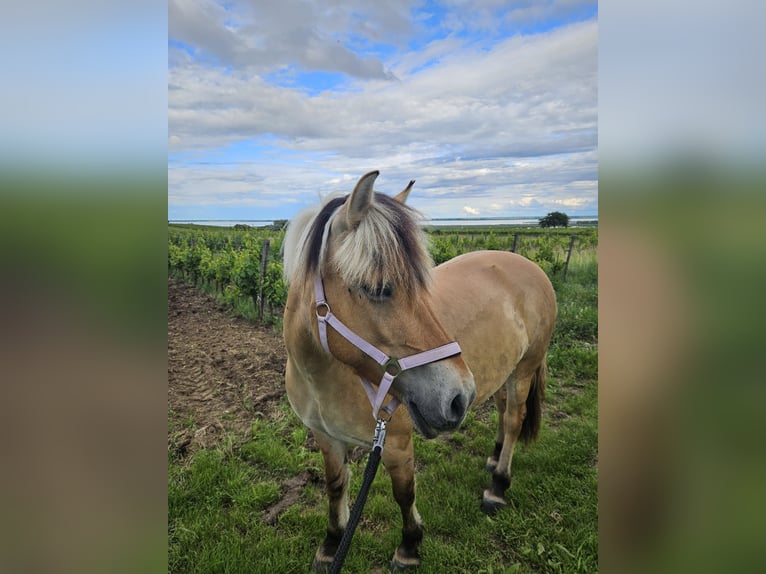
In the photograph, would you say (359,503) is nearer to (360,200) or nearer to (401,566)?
(360,200)

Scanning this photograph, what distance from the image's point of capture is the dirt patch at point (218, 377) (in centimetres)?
454

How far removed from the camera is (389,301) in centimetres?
190

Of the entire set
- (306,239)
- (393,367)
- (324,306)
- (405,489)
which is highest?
(306,239)

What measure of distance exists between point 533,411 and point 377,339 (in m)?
2.76

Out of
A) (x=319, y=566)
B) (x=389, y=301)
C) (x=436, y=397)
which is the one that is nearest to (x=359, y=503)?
(x=436, y=397)

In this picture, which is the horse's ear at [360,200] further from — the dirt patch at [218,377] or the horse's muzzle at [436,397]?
the dirt patch at [218,377]

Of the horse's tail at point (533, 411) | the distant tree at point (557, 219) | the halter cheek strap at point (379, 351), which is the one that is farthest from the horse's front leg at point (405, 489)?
the distant tree at point (557, 219)

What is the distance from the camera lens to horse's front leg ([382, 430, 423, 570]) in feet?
8.54

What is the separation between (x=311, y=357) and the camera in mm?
2312

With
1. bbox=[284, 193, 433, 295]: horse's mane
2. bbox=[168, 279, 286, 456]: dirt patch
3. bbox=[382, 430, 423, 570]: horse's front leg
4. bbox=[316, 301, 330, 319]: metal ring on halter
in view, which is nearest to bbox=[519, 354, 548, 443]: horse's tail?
bbox=[382, 430, 423, 570]: horse's front leg

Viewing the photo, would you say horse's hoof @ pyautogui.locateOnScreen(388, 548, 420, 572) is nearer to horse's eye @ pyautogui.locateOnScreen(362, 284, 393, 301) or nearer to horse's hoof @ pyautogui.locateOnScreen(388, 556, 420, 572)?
horse's hoof @ pyautogui.locateOnScreen(388, 556, 420, 572)

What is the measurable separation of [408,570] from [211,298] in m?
9.66
